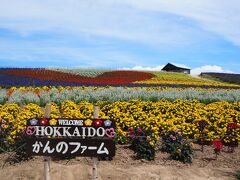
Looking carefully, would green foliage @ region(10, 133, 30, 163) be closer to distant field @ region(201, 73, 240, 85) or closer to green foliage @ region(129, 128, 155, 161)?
green foliage @ region(129, 128, 155, 161)

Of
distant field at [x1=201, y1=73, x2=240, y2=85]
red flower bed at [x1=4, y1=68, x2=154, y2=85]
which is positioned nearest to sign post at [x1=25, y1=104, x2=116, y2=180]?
red flower bed at [x1=4, y1=68, x2=154, y2=85]

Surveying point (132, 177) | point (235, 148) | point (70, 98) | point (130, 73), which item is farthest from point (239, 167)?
point (130, 73)

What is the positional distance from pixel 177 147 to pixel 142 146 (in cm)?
80

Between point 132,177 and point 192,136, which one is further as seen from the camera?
point 192,136

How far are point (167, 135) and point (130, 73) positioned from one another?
31.4m

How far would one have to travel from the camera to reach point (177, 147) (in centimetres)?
1003

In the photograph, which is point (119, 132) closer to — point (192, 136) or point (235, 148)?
point (192, 136)

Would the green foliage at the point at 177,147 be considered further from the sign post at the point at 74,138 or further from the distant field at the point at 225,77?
the distant field at the point at 225,77

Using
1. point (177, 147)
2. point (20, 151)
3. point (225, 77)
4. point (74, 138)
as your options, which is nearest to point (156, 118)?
point (177, 147)

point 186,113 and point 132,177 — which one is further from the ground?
point 186,113

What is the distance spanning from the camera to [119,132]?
10.8 meters

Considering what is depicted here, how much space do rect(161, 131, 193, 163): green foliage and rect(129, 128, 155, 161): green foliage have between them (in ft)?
1.71

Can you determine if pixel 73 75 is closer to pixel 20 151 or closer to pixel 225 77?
pixel 225 77

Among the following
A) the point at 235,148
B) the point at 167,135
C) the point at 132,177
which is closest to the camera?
the point at 132,177
